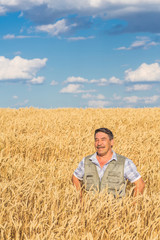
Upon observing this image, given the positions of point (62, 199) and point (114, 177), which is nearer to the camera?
point (62, 199)

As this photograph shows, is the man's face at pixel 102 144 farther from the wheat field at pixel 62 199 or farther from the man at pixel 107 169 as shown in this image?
the wheat field at pixel 62 199

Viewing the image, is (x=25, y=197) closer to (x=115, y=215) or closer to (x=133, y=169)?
(x=115, y=215)

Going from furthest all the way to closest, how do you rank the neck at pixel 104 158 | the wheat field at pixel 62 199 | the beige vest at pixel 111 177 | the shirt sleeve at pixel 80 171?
the shirt sleeve at pixel 80 171
the neck at pixel 104 158
the beige vest at pixel 111 177
the wheat field at pixel 62 199

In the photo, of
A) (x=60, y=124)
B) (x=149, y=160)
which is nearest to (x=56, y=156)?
(x=149, y=160)

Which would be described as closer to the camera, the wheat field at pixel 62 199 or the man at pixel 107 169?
the wheat field at pixel 62 199


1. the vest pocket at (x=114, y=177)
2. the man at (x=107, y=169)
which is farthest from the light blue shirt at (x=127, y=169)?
the vest pocket at (x=114, y=177)

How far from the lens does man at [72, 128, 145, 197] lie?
14.0 ft

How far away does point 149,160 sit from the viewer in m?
6.82

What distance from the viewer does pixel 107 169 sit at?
4273mm

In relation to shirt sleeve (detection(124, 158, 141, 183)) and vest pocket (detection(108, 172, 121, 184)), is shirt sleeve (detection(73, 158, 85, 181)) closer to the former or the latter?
vest pocket (detection(108, 172, 121, 184))

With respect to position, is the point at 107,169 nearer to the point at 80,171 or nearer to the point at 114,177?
the point at 114,177

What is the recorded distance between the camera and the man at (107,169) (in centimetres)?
427

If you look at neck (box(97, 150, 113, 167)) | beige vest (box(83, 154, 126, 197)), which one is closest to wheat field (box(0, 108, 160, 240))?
beige vest (box(83, 154, 126, 197))

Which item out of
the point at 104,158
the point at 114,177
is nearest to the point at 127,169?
the point at 114,177
